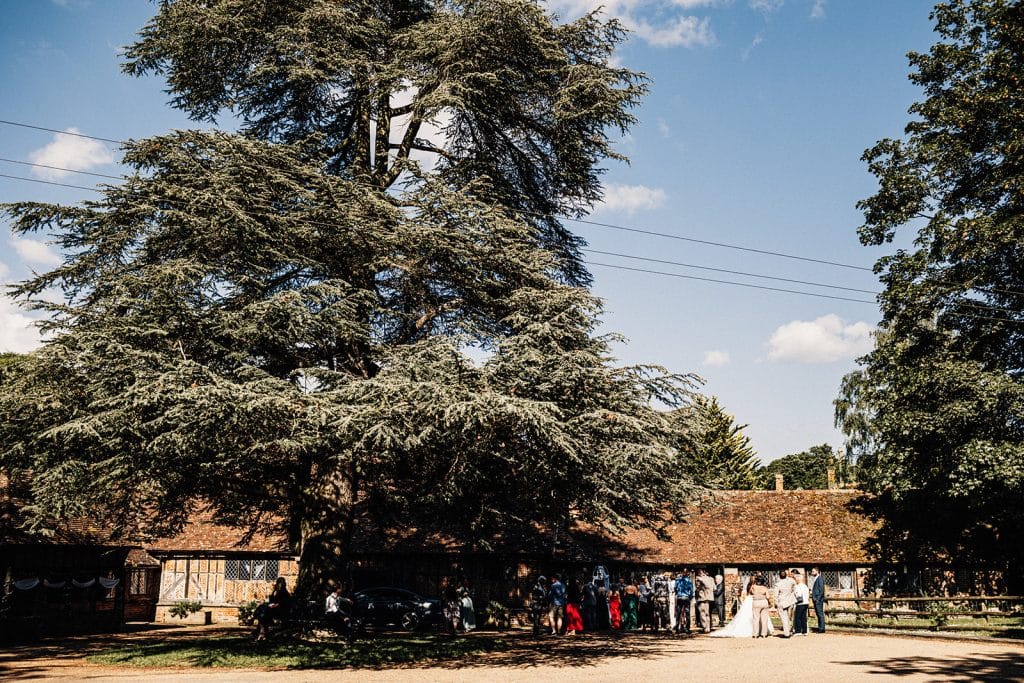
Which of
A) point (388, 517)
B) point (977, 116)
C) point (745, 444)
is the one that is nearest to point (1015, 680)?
point (388, 517)

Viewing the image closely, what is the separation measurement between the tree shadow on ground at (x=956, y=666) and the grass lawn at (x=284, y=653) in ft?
28.5

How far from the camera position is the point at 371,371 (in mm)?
20266

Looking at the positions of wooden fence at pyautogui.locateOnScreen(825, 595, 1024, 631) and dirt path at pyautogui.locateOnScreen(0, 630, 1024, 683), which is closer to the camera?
dirt path at pyautogui.locateOnScreen(0, 630, 1024, 683)

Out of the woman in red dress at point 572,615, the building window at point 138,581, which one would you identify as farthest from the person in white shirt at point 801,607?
the building window at point 138,581

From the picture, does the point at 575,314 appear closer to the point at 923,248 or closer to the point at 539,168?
the point at 539,168

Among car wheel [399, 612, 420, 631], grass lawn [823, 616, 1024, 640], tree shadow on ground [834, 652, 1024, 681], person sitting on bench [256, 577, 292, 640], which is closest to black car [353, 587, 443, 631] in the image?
car wheel [399, 612, 420, 631]

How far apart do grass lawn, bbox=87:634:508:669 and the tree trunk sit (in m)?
1.40

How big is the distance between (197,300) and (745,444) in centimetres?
5060

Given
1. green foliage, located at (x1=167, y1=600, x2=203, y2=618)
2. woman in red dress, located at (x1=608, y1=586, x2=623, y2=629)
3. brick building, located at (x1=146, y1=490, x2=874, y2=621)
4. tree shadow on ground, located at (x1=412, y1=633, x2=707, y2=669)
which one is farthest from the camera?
brick building, located at (x1=146, y1=490, x2=874, y2=621)

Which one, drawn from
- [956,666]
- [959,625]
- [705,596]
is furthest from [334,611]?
[959,625]

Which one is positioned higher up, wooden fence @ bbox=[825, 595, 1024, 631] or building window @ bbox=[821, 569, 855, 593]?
building window @ bbox=[821, 569, 855, 593]

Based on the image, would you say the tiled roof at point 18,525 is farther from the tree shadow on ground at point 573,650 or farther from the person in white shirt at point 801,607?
the person in white shirt at point 801,607

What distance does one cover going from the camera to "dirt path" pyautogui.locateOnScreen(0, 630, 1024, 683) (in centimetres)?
1482

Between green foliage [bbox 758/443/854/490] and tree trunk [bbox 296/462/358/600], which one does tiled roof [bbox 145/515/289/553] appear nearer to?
tree trunk [bbox 296/462/358/600]
